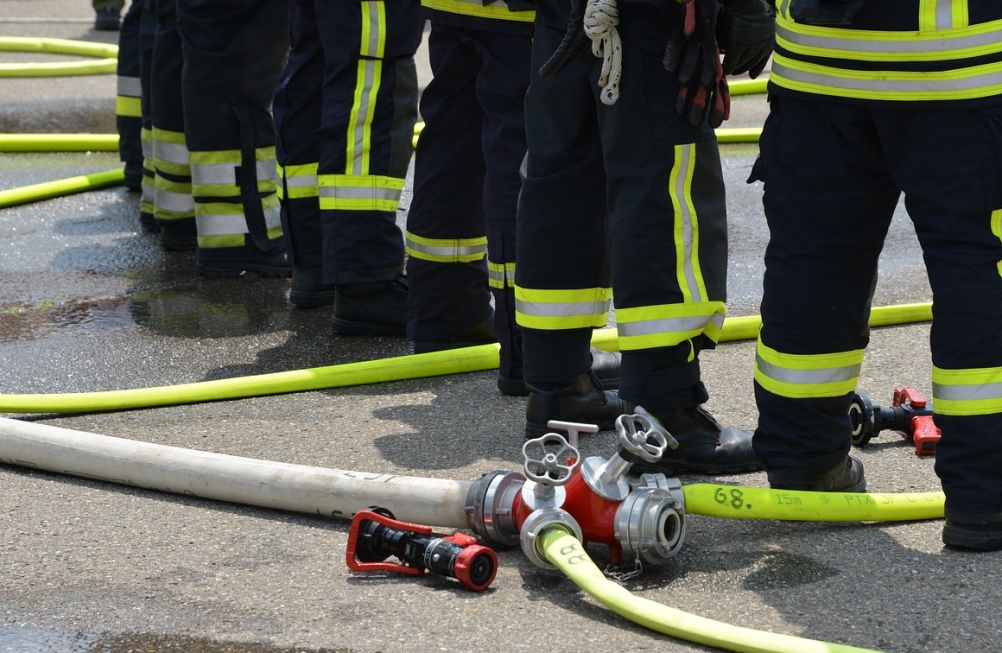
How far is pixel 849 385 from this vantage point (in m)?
2.99

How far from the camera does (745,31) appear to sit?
304 centimetres

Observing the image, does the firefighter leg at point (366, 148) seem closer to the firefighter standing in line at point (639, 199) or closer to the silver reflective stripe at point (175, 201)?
the firefighter standing in line at point (639, 199)

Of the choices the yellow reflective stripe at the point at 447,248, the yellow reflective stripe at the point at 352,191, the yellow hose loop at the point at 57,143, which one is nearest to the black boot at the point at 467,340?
the yellow reflective stripe at the point at 447,248

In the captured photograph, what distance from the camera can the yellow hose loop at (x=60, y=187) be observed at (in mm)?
6336

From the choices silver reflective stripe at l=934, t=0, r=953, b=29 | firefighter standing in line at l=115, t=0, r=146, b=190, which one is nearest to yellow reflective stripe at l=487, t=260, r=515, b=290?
silver reflective stripe at l=934, t=0, r=953, b=29

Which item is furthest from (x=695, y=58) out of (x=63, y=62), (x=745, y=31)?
(x=63, y=62)

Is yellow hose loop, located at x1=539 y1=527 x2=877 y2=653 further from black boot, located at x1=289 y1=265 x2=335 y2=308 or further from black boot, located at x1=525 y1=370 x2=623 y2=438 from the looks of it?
black boot, located at x1=289 y1=265 x2=335 y2=308

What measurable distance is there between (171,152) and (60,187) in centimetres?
121

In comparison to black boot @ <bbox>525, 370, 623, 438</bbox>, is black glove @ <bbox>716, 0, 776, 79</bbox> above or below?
above

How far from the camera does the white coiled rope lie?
3.02 meters

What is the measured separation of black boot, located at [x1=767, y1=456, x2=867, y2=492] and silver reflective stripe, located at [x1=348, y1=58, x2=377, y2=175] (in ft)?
6.50

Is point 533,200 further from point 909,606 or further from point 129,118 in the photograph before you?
point 129,118

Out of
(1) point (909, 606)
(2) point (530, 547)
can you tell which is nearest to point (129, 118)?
(2) point (530, 547)

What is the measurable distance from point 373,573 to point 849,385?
1.13 metres
